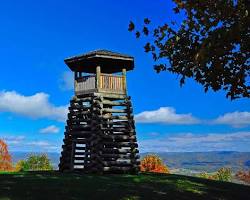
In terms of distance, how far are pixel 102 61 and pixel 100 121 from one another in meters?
4.99

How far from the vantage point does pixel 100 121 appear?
3369cm

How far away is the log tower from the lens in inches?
1315

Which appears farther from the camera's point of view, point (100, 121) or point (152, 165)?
point (152, 165)

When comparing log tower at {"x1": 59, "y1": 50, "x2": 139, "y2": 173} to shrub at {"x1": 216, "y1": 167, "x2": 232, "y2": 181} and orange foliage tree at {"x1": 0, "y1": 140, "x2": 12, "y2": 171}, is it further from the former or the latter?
shrub at {"x1": 216, "y1": 167, "x2": 232, "y2": 181}

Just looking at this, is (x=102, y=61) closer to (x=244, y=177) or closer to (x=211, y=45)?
(x=211, y=45)

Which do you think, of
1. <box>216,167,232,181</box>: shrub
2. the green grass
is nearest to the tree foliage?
the green grass

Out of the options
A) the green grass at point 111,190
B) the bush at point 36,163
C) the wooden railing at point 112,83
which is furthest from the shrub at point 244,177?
the green grass at point 111,190

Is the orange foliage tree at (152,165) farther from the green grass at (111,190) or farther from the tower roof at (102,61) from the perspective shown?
the green grass at (111,190)

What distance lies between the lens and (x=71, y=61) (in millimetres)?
35625

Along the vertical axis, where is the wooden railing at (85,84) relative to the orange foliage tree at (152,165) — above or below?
above

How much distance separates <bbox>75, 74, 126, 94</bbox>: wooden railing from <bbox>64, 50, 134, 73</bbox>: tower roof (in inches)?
52.1

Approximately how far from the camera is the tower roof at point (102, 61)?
34375mm

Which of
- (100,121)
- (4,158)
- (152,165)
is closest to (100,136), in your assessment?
(100,121)

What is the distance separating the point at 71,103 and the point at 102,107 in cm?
321
